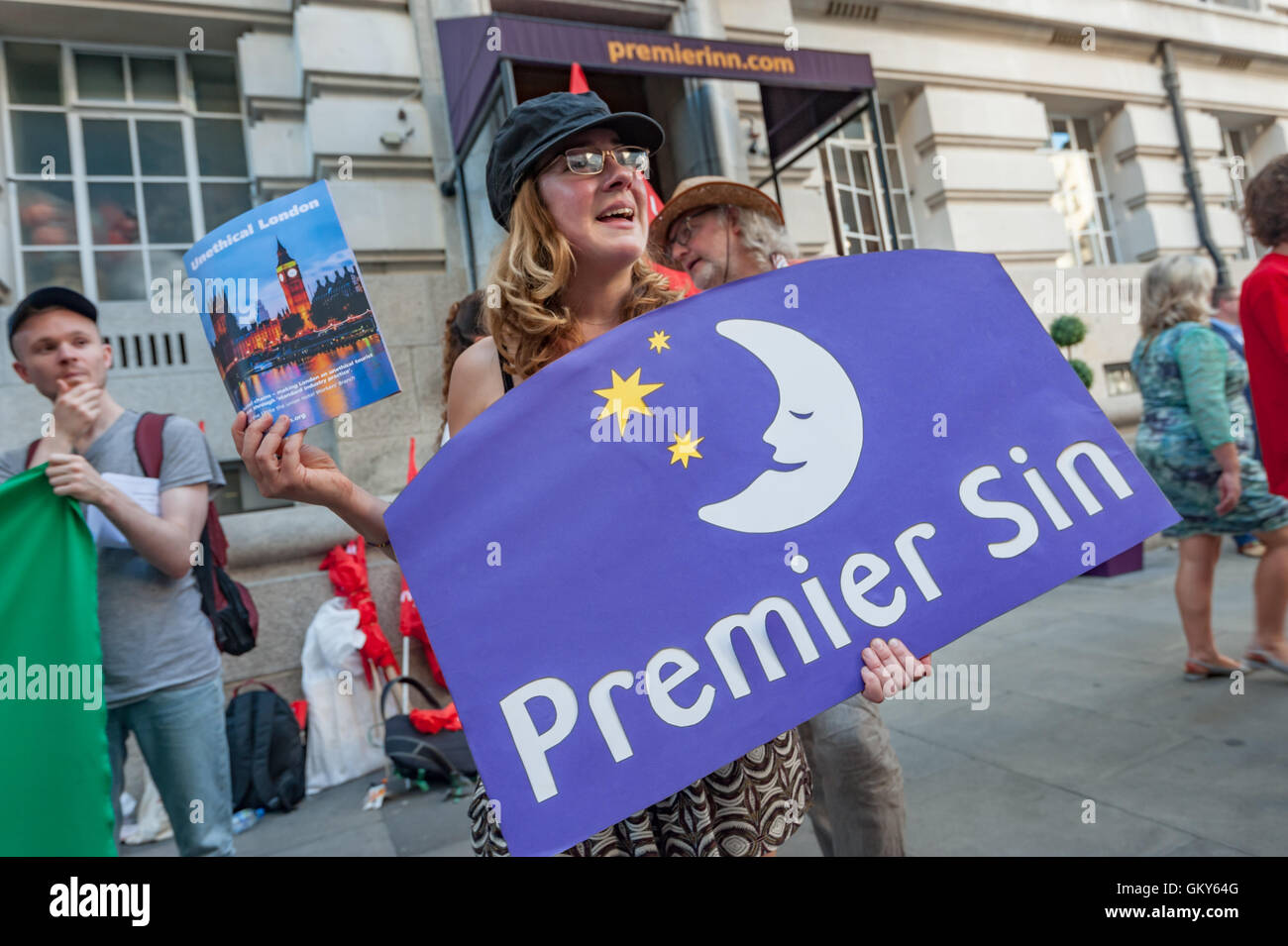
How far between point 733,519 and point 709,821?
56 cm

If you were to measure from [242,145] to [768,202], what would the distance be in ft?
17.6

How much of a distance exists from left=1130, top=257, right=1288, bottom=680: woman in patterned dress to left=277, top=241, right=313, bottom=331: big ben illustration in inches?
148

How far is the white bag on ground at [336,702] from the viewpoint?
13.8ft

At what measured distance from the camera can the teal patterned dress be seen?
140 inches

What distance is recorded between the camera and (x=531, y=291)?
4.75 feet

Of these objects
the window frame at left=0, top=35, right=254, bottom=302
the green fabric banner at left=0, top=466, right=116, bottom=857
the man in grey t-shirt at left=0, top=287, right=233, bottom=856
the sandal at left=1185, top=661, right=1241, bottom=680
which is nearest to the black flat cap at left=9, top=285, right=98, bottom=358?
the man in grey t-shirt at left=0, top=287, right=233, bottom=856

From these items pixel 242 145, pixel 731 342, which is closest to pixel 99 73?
pixel 242 145

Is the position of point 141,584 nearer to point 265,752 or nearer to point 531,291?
point 531,291

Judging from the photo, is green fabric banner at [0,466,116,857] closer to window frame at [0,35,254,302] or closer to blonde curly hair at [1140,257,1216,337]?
window frame at [0,35,254,302]

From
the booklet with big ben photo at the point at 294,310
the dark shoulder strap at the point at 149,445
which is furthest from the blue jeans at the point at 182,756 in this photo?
the booklet with big ben photo at the point at 294,310

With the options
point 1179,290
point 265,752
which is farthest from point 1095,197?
point 265,752

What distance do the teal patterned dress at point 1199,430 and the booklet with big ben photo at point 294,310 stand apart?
382 centimetres

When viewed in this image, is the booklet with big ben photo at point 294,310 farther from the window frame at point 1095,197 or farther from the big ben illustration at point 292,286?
the window frame at point 1095,197
